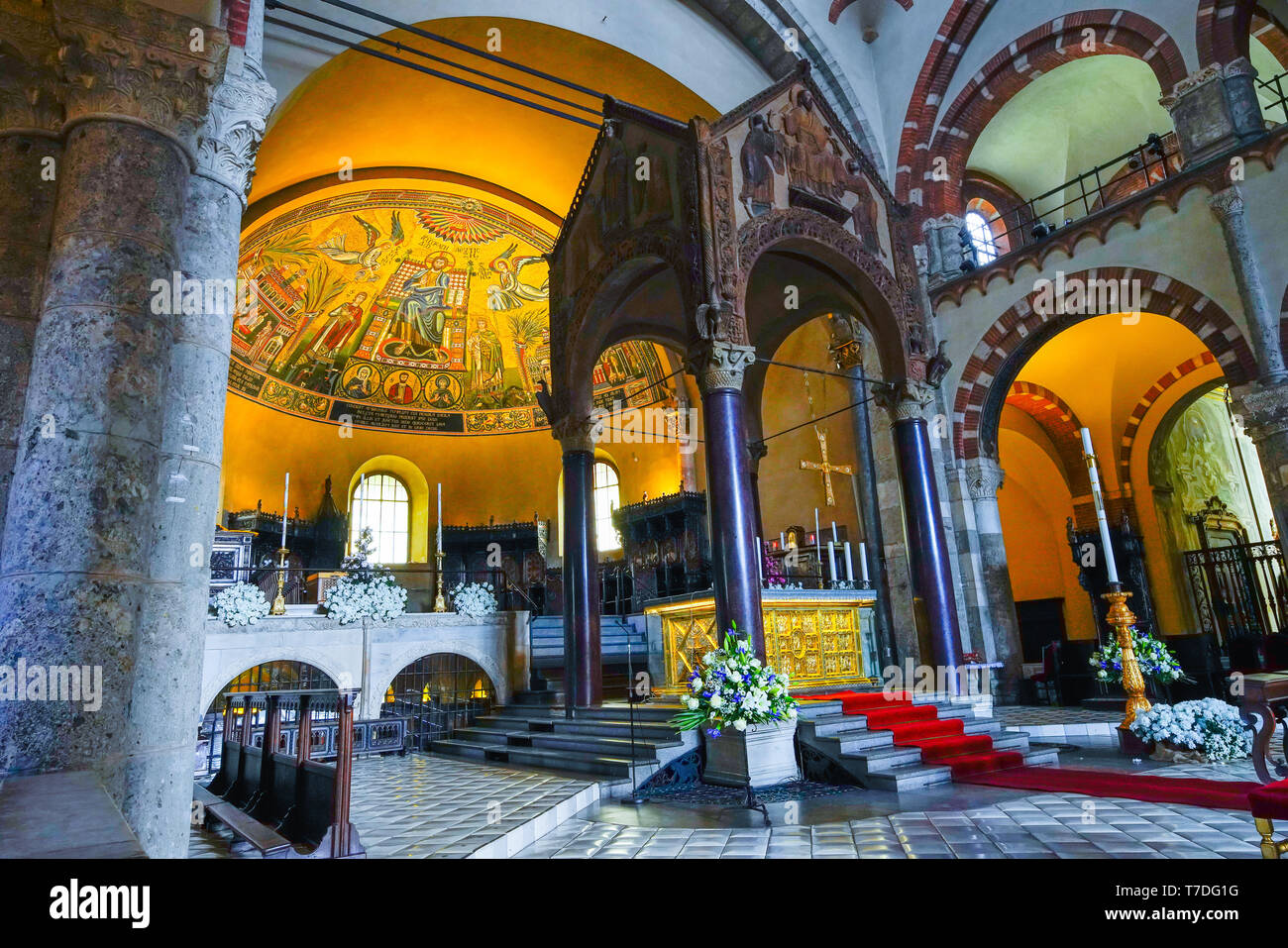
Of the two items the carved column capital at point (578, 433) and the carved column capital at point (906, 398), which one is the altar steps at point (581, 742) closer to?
the carved column capital at point (578, 433)

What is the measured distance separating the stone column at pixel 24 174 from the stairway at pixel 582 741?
5.10 metres

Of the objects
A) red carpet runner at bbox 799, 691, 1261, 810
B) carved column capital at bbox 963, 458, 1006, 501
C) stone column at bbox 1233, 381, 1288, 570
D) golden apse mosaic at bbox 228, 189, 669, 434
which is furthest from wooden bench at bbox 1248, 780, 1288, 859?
golden apse mosaic at bbox 228, 189, 669, 434

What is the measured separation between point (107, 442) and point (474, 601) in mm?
7954

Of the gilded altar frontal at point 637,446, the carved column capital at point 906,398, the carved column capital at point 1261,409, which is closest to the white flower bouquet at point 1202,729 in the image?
the gilded altar frontal at point 637,446

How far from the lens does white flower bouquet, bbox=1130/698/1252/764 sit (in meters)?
6.53

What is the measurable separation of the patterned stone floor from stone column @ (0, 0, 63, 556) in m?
3.06

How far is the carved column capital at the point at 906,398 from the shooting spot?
931 cm

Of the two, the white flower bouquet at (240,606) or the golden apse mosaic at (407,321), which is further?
the golden apse mosaic at (407,321)

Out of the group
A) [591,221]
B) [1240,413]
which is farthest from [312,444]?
[1240,413]

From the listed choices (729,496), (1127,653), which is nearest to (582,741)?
(729,496)

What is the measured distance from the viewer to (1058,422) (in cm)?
1647

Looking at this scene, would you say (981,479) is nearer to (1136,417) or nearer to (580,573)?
(580,573)
